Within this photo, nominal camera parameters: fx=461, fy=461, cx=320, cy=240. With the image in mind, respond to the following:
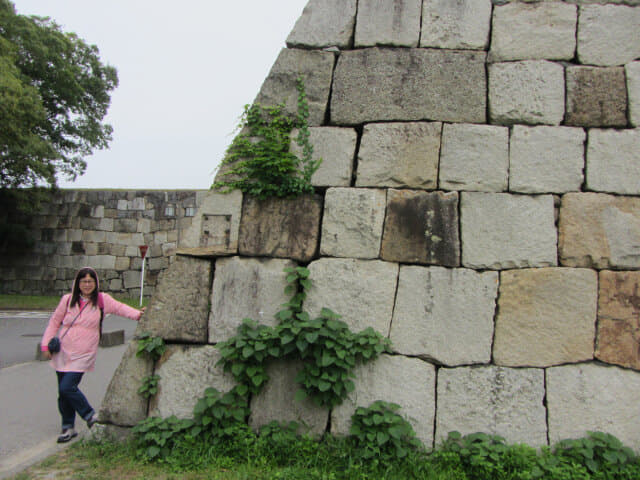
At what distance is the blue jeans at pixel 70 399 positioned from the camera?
155 inches

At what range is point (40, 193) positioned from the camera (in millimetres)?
15664

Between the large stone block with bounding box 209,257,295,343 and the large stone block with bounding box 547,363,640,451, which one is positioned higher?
the large stone block with bounding box 209,257,295,343

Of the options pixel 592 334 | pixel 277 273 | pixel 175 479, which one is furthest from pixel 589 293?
pixel 175 479

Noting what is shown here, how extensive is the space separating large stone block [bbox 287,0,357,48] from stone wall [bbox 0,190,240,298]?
12.5 m

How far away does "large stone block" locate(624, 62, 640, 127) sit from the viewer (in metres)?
3.79

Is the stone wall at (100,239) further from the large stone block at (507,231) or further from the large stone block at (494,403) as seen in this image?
the large stone block at (494,403)

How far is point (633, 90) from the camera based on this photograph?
3.83 metres

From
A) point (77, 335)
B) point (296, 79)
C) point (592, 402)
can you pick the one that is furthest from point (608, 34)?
point (77, 335)

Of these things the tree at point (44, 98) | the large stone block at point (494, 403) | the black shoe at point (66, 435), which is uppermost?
the tree at point (44, 98)

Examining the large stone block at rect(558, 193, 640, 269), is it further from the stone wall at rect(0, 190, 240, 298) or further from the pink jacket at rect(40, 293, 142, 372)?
the stone wall at rect(0, 190, 240, 298)

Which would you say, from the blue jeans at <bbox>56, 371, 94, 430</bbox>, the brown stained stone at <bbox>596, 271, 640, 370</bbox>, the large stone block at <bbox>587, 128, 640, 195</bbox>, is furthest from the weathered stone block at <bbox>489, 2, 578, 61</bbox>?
the blue jeans at <bbox>56, 371, 94, 430</bbox>

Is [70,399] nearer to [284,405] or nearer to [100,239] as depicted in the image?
[284,405]

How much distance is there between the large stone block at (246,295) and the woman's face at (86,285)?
1.23 meters

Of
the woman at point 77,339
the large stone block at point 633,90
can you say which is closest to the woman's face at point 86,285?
the woman at point 77,339
